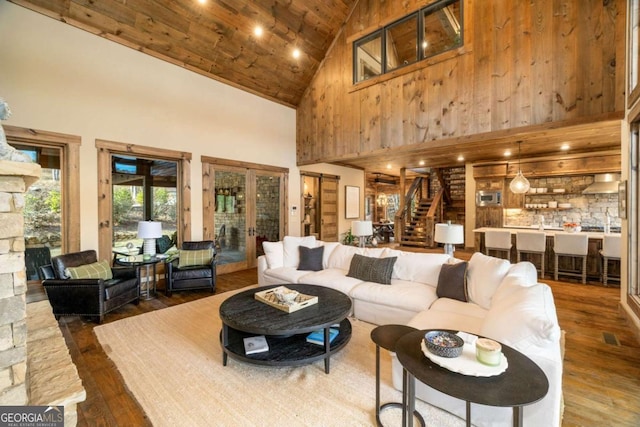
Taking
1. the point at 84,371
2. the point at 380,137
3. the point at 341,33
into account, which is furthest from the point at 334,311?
the point at 341,33

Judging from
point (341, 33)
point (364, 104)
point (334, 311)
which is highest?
point (341, 33)

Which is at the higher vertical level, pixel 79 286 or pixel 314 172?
pixel 314 172

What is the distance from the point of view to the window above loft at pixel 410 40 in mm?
4875

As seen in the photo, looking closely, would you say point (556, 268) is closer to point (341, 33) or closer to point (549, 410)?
point (549, 410)

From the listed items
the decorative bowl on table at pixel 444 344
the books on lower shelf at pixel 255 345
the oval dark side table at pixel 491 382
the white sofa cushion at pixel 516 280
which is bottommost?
the books on lower shelf at pixel 255 345

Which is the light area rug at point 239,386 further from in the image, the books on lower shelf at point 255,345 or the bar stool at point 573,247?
the bar stool at point 573,247

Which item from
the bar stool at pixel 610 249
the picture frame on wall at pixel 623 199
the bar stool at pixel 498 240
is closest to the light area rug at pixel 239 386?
the picture frame on wall at pixel 623 199

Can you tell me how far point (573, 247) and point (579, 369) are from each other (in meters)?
3.59

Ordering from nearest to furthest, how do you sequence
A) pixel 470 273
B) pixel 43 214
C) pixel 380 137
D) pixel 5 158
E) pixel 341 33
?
pixel 5 158
pixel 470 273
pixel 43 214
pixel 380 137
pixel 341 33

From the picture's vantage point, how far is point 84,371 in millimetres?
2377

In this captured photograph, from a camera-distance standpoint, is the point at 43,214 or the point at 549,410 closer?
the point at 549,410

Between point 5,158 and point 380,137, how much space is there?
5242 mm

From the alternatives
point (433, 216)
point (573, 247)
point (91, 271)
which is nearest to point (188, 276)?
point (91, 271)

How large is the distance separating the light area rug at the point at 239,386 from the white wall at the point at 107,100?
2638 millimetres
